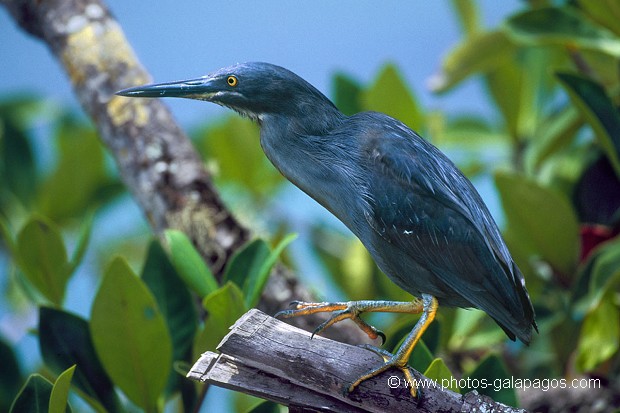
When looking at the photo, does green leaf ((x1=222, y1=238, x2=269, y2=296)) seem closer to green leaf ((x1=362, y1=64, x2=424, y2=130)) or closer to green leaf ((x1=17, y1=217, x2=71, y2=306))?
green leaf ((x1=17, y1=217, x2=71, y2=306))

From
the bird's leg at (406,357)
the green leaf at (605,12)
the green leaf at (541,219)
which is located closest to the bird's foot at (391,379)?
the bird's leg at (406,357)

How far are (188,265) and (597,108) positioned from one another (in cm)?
102

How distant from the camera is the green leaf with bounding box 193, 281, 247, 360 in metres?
1.36

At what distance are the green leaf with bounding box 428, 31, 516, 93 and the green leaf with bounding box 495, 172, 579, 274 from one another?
478mm

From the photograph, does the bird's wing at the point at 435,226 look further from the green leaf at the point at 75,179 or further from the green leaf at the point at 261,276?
the green leaf at the point at 75,179

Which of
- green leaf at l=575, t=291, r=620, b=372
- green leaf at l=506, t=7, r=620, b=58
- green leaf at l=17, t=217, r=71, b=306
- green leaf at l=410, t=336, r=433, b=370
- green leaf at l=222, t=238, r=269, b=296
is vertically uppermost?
green leaf at l=506, t=7, r=620, b=58

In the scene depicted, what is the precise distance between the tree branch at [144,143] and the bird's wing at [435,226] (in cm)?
60

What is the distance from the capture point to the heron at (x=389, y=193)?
1.17 m

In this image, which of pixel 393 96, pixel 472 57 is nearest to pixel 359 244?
pixel 393 96

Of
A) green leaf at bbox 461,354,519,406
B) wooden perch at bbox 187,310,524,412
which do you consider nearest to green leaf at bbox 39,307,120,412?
wooden perch at bbox 187,310,524,412

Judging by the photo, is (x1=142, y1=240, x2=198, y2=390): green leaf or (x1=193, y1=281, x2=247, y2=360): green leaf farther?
(x1=142, y1=240, x2=198, y2=390): green leaf

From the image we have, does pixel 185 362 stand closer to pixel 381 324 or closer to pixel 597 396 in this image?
pixel 381 324

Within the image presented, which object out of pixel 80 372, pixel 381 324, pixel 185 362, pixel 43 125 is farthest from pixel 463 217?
pixel 43 125

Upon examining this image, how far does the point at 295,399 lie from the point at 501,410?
32cm
